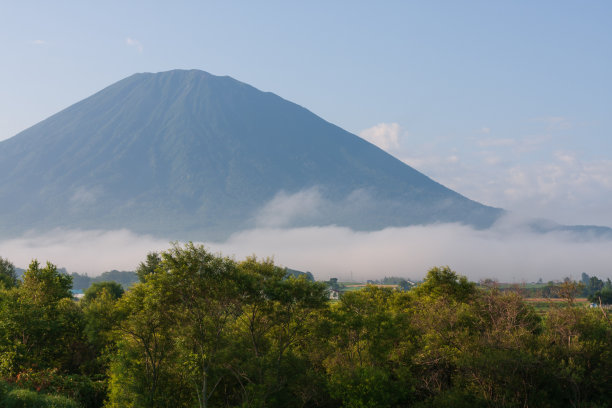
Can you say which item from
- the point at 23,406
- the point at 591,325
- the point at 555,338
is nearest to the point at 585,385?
the point at 555,338

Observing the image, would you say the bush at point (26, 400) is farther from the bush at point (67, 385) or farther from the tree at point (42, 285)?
the tree at point (42, 285)

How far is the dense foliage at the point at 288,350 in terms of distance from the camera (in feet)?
128

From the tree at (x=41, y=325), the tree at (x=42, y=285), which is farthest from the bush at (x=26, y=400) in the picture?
the tree at (x=42, y=285)

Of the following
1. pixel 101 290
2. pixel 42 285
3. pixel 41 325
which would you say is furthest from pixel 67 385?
pixel 101 290

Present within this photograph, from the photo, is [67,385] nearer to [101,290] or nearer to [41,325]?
[41,325]

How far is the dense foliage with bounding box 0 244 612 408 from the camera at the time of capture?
3894 centimetres

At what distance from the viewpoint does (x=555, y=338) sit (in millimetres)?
45000

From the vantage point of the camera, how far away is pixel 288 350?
45500 millimetres

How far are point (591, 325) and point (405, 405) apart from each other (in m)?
18.4

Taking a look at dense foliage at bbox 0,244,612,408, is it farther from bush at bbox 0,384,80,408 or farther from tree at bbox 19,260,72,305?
tree at bbox 19,260,72,305

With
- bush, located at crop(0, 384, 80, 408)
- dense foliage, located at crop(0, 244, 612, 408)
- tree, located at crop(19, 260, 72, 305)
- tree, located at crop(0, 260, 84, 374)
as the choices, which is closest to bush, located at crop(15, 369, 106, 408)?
dense foliage, located at crop(0, 244, 612, 408)

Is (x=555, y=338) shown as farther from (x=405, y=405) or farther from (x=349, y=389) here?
(x=349, y=389)

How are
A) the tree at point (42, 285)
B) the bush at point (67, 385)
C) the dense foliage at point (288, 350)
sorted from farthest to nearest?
the tree at point (42, 285) < the bush at point (67, 385) < the dense foliage at point (288, 350)

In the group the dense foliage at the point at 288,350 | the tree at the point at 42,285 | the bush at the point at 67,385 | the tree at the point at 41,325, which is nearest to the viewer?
the dense foliage at the point at 288,350
